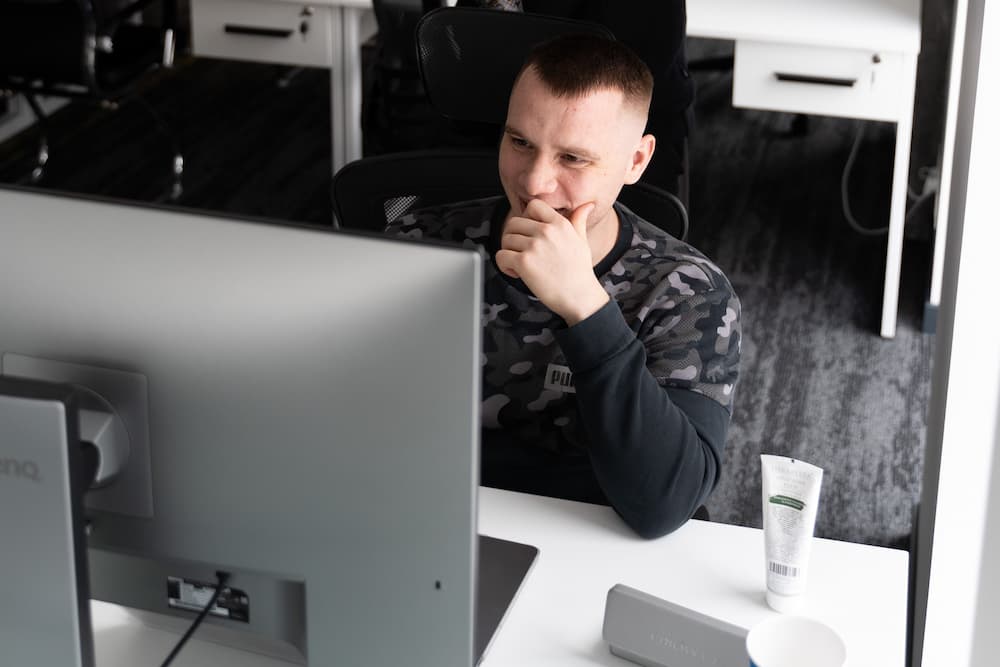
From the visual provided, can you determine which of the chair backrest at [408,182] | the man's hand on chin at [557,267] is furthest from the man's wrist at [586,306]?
the chair backrest at [408,182]

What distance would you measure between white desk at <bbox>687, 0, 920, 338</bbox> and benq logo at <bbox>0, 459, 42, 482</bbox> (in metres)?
2.48

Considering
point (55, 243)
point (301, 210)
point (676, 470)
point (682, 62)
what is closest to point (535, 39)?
point (682, 62)

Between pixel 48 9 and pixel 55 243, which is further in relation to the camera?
pixel 48 9

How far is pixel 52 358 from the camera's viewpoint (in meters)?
1.04

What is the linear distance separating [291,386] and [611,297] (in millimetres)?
602

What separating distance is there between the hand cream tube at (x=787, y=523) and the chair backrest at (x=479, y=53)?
1.09m

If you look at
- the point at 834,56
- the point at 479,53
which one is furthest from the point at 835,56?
the point at 479,53

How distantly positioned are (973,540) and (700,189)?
2.72 m

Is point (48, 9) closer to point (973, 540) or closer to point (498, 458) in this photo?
point (498, 458)

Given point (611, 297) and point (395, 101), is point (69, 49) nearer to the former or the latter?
point (395, 101)

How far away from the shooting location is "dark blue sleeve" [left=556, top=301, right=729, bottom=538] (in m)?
1.41

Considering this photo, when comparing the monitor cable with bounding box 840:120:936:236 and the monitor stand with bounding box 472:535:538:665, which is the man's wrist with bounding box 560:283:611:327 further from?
the monitor cable with bounding box 840:120:936:236

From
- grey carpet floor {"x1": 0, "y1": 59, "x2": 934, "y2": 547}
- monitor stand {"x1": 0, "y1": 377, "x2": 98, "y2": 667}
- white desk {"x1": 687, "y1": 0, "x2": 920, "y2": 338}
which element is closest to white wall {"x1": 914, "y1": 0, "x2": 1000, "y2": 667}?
monitor stand {"x1": 0, "y1": 377, "x2": 98, "y2": 667}

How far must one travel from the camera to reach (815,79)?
321 centimetres
